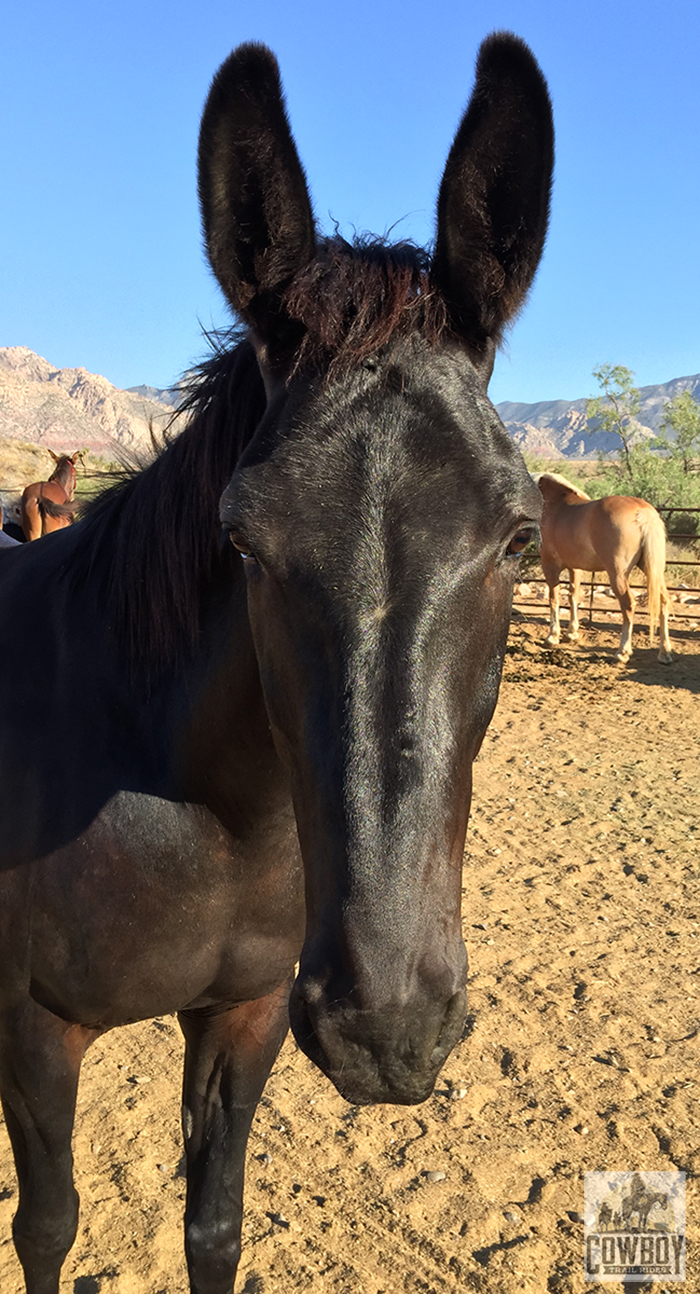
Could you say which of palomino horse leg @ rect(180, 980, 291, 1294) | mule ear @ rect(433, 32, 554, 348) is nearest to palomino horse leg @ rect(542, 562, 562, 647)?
palomino horse leg @ rect(180, 980, 291, 1294)

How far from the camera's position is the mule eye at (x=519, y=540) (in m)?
1.46

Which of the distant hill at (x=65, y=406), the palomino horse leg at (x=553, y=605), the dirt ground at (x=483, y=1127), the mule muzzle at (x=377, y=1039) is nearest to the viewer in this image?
the mule muzzle at (x=377, y=1039)

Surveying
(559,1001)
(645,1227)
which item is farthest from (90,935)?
(559,1001)

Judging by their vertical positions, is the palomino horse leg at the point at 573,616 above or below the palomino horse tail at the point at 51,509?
below

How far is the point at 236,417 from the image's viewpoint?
1.75 meters

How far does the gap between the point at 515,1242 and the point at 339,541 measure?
2.41 meters

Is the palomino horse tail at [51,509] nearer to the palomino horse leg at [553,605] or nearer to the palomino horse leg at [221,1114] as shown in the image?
the palomino horse leg at [553,605]

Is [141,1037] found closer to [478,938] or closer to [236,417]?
[478,938]

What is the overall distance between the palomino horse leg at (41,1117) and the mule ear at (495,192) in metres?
1.75

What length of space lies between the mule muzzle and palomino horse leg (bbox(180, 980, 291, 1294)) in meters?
1.07

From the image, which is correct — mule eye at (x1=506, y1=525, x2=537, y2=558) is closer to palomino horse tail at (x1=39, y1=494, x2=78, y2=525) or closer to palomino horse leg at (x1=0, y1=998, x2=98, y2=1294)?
palomino horse leg at (x1=0, y1=998, x2=98, y2=1294)

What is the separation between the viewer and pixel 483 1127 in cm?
310

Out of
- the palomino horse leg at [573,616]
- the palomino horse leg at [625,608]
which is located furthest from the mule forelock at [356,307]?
the palomino horse leg at [573,616]

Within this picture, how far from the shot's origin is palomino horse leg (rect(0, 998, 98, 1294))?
6.32ft
